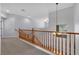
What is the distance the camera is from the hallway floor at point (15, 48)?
2.87m

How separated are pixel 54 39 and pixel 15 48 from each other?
0.89m

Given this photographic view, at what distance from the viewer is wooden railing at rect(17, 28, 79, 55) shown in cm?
292

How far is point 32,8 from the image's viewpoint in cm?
287

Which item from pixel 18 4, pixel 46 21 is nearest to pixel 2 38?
pixel 18 4

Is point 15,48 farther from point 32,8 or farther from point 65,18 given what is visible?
point 65,18

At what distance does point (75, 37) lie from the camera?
2.93m

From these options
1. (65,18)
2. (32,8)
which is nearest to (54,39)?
(65,18)

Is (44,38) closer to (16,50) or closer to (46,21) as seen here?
(46,21)

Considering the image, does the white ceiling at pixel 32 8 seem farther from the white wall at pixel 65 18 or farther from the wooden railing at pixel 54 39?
the wooden railing at pixel 54 39

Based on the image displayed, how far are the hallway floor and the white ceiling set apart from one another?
2.03 ft

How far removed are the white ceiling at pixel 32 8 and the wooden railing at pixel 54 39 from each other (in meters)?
0.35

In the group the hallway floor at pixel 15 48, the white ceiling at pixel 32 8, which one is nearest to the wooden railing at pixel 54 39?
the hallway floor at pixel 15 48

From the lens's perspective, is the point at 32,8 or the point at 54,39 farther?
the point at 54,39
